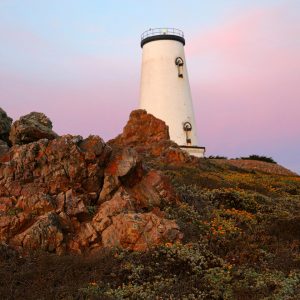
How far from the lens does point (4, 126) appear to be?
70.5 ft

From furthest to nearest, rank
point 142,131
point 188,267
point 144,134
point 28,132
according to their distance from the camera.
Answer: point 142,131 < point 144,134 < point 28,132 < point 188,267

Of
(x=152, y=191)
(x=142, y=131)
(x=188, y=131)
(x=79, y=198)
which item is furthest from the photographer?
(x=188, y=131)

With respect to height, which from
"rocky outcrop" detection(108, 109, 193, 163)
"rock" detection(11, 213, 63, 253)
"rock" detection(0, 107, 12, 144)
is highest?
"rocky outcrop" detection(108, 109, 193, 163)

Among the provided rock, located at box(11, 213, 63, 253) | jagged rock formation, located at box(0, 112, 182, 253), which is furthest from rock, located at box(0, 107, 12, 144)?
rock, located at box(11, 213, 63, 253)

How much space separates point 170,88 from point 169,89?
149 mm

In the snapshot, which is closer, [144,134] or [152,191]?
[152,191]

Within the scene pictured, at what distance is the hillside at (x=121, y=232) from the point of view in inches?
448

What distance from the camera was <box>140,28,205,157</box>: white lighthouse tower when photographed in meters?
43.3

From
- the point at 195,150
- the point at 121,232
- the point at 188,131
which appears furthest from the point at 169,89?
the point at 121,232

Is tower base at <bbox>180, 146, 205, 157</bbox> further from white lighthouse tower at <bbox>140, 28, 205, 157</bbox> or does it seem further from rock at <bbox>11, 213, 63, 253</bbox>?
rock at <bbox>11, 213, 63, 253</bbox>

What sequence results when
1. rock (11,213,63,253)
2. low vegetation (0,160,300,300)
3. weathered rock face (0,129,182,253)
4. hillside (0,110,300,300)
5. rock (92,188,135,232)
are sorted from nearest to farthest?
low vegetation (0,160,300,300)
hillside (0,110,300,300)
rock (11,213,63,253)
weathered rock face (0,129,182,253)
rock (92,188,135,232)

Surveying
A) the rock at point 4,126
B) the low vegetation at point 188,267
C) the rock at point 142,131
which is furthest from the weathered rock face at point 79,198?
the rock at point 142,131

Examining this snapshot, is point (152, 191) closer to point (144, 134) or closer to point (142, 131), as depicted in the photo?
point (144, 134)

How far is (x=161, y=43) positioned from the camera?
45.1 m
